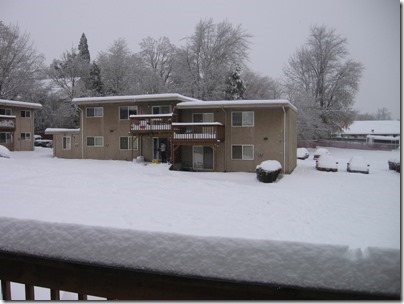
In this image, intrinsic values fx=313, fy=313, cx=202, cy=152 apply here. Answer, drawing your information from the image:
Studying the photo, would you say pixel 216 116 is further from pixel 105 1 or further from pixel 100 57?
pixel 100 57

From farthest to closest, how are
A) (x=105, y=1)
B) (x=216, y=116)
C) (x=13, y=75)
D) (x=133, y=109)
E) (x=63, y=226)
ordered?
(x=13, y=75)
(x=133, y=109)
(x=216, y=116)
(x=105, y=1)
(x=63, y=226)

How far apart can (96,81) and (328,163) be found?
27.0 meters

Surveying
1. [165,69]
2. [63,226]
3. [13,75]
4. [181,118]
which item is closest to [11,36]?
[13,75]

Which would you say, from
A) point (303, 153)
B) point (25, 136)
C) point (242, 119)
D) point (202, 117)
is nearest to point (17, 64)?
point (25, 136)

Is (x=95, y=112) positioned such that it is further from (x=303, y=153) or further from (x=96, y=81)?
(x=303, y=153)

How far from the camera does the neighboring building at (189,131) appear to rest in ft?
69.7

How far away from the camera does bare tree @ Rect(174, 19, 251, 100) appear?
101ft

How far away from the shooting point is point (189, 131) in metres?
22.4

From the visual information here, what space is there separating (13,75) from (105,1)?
1096 inches

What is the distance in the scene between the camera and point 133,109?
25.3 meters

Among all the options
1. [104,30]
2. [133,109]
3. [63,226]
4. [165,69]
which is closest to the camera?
[63,226]

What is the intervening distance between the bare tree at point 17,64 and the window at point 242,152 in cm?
1639

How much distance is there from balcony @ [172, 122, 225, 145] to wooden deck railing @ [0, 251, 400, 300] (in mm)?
19861

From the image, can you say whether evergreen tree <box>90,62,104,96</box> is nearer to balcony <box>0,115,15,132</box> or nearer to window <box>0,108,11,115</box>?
window <box>0,108,11,115</box>
